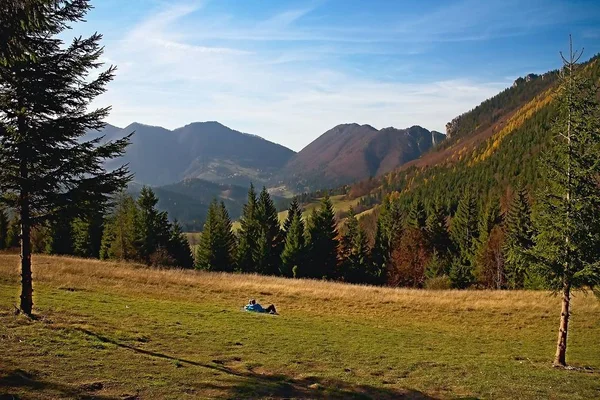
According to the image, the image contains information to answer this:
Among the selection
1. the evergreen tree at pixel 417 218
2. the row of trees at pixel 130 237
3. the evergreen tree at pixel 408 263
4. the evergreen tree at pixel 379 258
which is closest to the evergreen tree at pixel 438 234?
the evergreen tree at pixel 417 218

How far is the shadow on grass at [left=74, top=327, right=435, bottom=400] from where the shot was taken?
1158cm

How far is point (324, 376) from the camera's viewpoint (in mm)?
14000

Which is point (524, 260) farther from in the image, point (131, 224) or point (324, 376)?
point (131, 224)

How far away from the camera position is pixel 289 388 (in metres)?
12.3

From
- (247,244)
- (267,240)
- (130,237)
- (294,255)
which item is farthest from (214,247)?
(294,255)

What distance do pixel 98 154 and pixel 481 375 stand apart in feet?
54.7

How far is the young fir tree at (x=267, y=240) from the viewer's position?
6350cm

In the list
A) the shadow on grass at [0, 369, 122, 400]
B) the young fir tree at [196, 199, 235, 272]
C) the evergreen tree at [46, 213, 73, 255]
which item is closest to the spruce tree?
the young fir tree at [196, 199, 235, 272]

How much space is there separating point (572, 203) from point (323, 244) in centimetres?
4652

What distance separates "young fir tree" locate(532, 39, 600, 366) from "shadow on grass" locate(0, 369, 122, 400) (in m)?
18.8

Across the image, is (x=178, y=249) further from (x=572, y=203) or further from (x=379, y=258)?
(x=572, y=203)

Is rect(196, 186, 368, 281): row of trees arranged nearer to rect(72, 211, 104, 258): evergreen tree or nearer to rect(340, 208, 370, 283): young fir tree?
rect(340, 208, 370, 283): young fir tree

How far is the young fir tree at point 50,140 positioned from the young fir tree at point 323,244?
1900 inches

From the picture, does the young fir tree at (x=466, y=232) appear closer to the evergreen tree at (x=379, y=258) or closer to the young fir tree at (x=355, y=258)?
the evergreen tree at (x=379, y=258)
